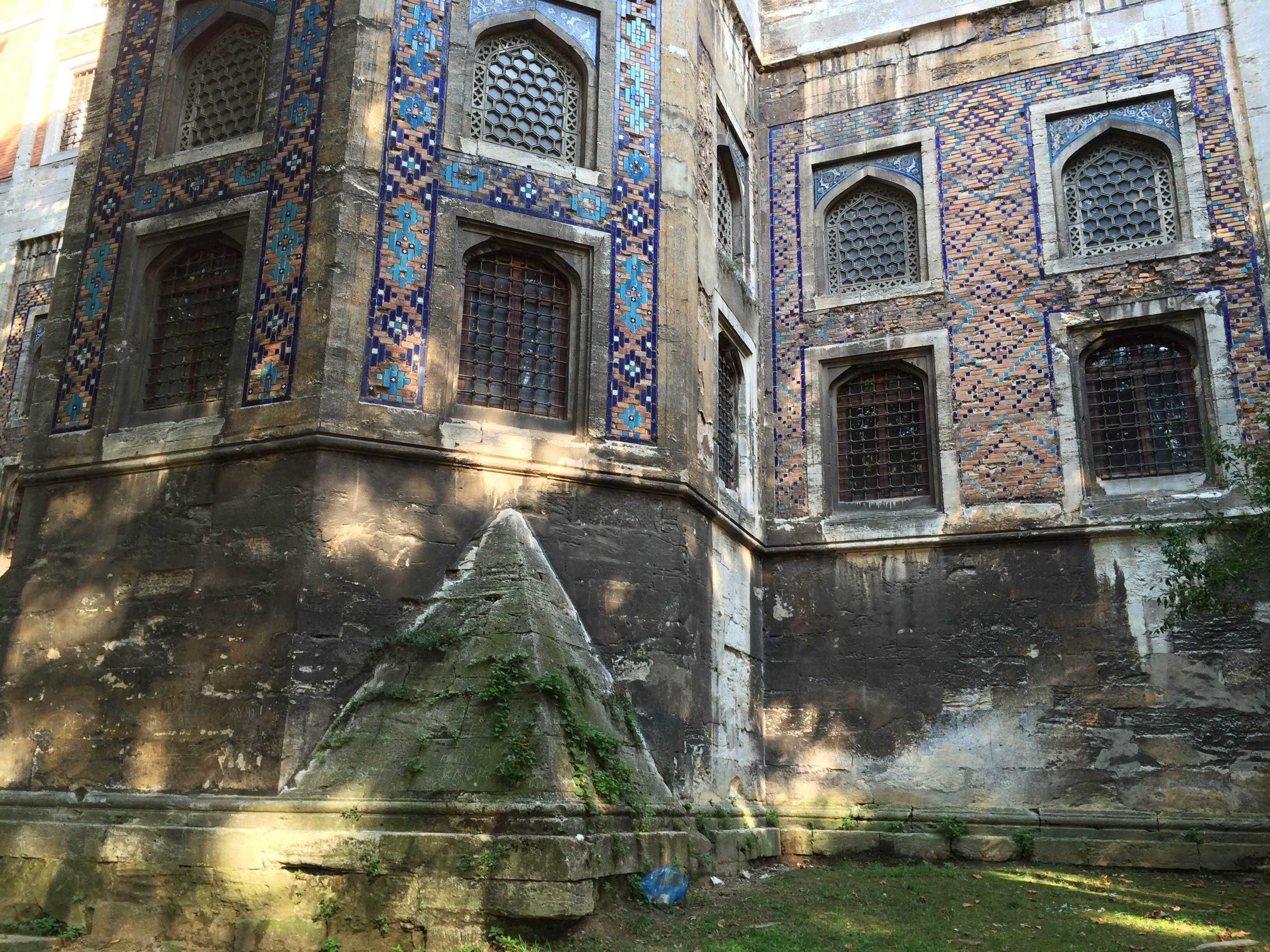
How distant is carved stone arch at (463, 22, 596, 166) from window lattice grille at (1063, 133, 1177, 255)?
5689 millimetres

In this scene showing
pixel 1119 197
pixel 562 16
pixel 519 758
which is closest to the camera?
pixel 519 758

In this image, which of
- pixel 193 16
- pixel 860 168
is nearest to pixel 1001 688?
pixel 860 168

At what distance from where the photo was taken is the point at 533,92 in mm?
10570

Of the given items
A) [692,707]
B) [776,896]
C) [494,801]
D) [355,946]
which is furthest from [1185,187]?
[355,946]

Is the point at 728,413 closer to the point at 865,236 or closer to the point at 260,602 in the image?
the point at 865,236

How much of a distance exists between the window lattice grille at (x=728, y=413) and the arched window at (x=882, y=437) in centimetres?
124

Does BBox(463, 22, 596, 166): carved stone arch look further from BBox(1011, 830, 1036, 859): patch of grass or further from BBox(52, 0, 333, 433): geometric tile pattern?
BBox(1011, 830, 1036, 859): patch of grass

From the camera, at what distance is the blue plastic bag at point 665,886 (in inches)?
301

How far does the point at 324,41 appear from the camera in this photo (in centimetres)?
987

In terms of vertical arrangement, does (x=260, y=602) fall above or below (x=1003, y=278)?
below

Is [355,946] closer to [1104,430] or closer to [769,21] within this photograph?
[1104,430]

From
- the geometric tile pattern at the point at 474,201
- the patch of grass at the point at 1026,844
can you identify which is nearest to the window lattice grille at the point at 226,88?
the geometric tile pattern at the point at 474,201

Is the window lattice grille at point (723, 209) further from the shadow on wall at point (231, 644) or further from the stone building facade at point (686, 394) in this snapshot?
the shadow on wall at point (231, 644)

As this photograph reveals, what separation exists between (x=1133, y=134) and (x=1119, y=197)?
28.8 inches
